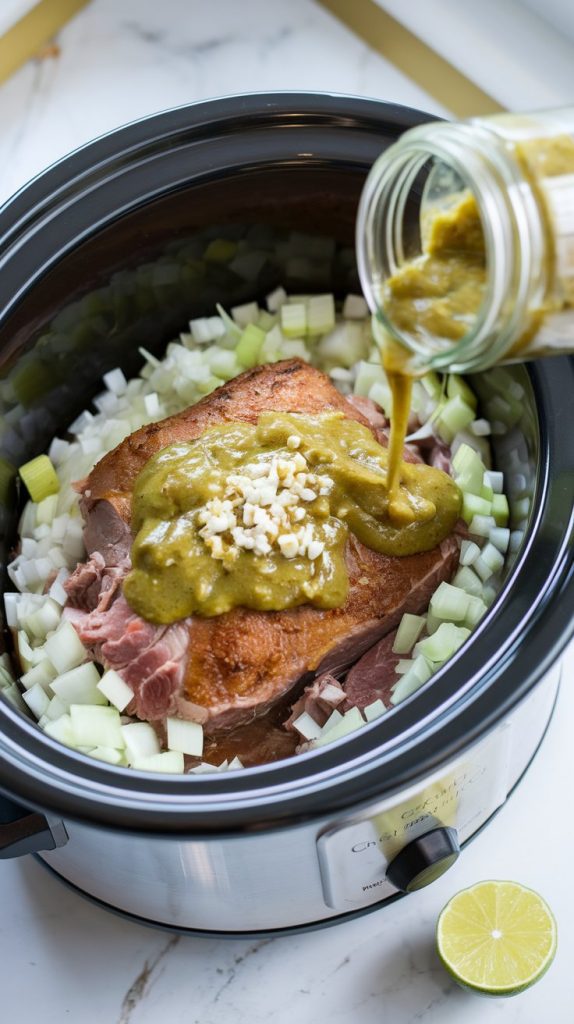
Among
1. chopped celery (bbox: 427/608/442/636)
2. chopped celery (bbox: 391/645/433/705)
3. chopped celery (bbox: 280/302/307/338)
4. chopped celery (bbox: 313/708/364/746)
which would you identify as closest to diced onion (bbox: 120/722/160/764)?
chopped celery (bbox: 313/708/364/746)

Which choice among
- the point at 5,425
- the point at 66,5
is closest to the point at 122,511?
the point at 5,425

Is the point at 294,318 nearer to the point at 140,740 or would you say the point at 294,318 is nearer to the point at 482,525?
the point at 482,525

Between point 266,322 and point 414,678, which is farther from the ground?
point 266,322

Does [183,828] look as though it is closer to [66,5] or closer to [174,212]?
[174,212]

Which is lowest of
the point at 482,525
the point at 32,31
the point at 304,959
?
the point at 304,959

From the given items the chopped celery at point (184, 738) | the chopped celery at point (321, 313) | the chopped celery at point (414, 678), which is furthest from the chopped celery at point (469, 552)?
the chopped celery at point (321, 313)

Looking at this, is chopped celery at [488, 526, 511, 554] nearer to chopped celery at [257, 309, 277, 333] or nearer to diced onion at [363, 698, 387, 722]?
diced onion at [363, 698, 387, 722]

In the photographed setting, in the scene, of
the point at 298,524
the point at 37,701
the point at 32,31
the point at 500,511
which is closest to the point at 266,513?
the point at 298,524

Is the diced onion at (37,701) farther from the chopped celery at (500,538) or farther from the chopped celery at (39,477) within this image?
the chopped celery at (500,538)
